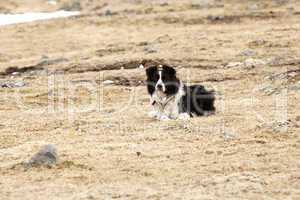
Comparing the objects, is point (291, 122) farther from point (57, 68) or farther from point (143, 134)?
point (57, 68)

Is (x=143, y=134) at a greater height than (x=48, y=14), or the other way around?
(x=48, y=14)

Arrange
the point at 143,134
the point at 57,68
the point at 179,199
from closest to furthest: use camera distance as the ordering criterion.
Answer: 1. the point at 179,199
2. the point at 143,134
3. the point at 57,68

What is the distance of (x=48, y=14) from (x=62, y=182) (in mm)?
41027

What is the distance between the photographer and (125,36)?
3600 centimetres

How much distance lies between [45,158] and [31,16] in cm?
3939

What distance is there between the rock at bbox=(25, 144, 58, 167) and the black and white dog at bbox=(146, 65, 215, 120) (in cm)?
435

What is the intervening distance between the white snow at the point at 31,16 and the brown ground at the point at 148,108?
7.06 m

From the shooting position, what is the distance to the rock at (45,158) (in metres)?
12.5

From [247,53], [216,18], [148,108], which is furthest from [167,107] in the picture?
[216,18]

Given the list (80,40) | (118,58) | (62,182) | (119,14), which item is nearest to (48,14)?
(119,14)

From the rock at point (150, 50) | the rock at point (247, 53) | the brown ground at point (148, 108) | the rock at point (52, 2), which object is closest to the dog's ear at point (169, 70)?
the brown ground at point (148, 108)

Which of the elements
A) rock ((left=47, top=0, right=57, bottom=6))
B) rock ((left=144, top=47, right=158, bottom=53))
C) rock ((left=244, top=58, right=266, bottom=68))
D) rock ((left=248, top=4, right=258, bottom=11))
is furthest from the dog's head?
rock ((left=47, top=0, right=57, bottom=6))

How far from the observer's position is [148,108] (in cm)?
1891

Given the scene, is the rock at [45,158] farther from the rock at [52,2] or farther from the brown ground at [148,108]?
the rock at [52,2]
